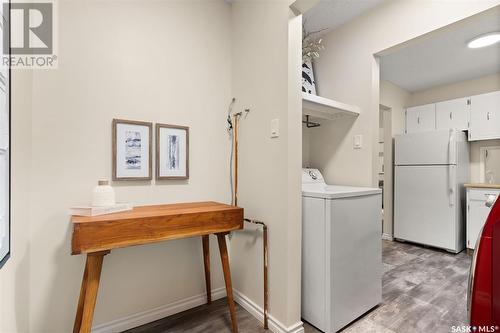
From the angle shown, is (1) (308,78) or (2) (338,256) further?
(1) (308,78)

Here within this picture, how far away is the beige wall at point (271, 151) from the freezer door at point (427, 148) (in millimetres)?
2897

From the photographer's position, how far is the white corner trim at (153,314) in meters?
1.59

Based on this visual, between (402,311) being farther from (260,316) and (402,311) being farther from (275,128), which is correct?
(275,128)

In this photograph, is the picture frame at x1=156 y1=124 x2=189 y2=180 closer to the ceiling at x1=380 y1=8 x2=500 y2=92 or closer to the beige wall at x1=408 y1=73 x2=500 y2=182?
the ceiling at x1=380 y1=8 x2=500 y2=92

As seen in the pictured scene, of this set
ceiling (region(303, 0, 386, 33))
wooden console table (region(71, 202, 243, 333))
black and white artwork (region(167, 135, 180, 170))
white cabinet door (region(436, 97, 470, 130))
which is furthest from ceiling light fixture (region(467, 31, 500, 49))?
black and white artwork (region(167, 135, 180, 170))

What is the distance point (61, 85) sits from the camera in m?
1.43

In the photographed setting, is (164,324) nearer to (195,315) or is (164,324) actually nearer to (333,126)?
(195,315)

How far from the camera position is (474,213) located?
3.19 metres

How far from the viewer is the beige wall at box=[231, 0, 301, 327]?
157cm

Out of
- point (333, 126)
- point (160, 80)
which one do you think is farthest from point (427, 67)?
point (160, 80)

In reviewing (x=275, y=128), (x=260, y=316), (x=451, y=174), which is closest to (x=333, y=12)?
(x=275, y=128)

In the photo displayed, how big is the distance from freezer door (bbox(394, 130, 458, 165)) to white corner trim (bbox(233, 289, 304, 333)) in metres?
3.13

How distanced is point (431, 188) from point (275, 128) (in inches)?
121

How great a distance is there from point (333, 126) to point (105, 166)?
2143mm
